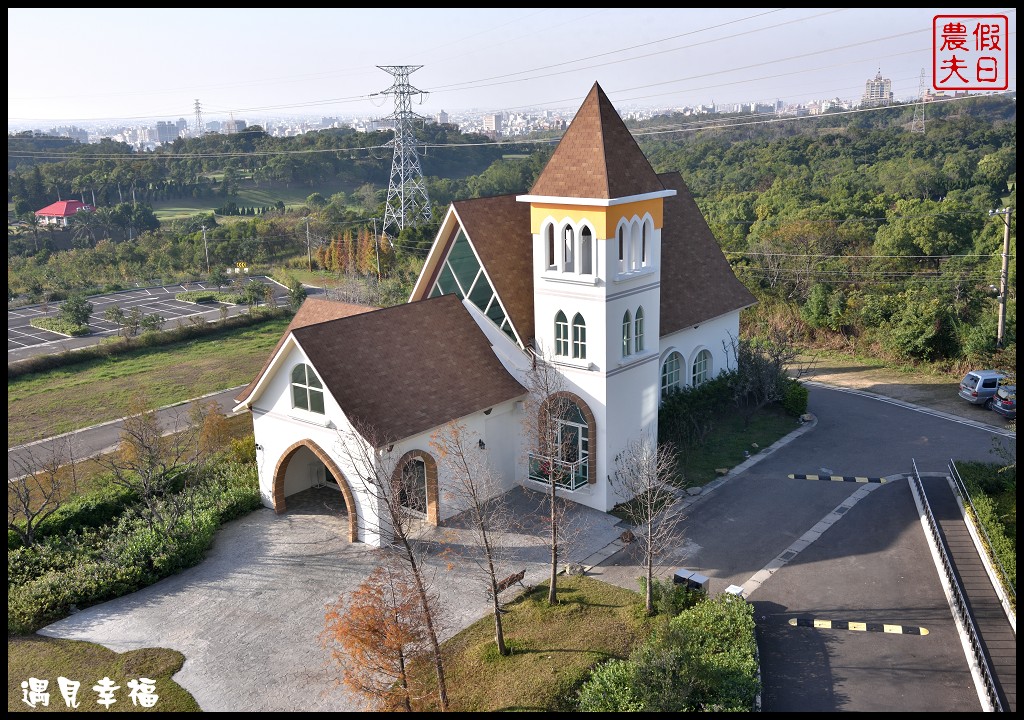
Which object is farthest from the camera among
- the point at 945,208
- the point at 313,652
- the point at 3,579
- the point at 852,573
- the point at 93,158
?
the point at 93,158

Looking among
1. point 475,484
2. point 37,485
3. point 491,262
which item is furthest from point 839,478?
point 37,485

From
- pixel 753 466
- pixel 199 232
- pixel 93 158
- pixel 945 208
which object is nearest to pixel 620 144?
pixel 753 466

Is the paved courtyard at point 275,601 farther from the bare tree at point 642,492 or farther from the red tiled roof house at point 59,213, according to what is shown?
the red tiled roof house at point 59,213

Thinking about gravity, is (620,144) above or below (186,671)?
above

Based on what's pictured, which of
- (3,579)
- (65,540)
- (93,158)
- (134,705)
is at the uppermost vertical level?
(93,158)

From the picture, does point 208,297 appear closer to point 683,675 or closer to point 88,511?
point 88,511

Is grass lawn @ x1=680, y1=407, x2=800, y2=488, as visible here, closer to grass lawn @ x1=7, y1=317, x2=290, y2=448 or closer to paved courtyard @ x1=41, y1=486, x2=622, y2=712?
paved courtyard @ x1=41, y1=486, x2=622, y2=712

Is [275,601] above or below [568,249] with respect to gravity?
below

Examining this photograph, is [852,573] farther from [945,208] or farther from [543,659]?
[945,208]
